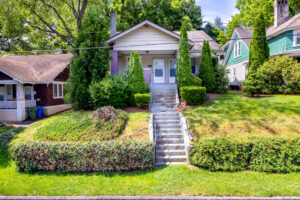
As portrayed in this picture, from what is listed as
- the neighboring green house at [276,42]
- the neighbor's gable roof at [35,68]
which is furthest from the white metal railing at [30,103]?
the neighboring green house at [276,42]

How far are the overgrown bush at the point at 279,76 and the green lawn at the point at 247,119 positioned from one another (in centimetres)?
185

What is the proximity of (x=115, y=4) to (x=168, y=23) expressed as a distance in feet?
26.3

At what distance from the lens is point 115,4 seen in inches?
919

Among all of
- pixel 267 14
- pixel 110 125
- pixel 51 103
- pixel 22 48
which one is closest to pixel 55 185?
pixel 110 125

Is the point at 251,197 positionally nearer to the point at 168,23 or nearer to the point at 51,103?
the point at 51,103

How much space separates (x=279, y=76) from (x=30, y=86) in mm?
19430

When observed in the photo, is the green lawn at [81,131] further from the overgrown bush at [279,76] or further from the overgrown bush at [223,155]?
the overgrown bush at [279,76]

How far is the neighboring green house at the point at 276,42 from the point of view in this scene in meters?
15.6

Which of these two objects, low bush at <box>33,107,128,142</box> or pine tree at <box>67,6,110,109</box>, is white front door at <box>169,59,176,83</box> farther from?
low bush at <box>33,107,128,142</box>

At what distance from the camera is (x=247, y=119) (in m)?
8.44

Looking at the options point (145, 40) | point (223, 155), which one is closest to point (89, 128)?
point (223, 155)

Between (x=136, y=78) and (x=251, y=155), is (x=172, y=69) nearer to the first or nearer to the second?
(x=136, y=78)

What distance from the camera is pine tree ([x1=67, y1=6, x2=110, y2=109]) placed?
457 inches

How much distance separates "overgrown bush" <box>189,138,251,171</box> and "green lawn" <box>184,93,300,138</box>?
47.6 inches
